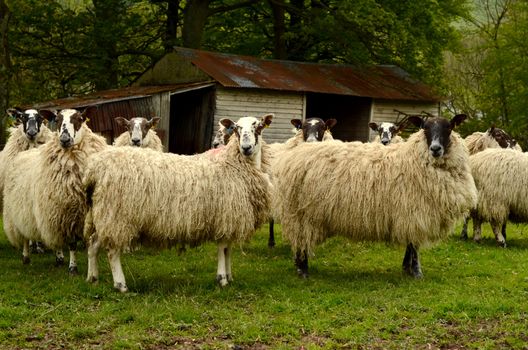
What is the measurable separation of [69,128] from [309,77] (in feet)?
53.7

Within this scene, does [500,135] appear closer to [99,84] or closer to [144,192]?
[144,192]

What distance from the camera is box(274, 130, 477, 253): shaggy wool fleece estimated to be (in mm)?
9375

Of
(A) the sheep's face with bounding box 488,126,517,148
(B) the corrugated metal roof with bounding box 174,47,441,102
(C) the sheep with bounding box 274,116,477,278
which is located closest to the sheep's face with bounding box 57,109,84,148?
Result: (C) the sheep with bounding box 274,116,477,278

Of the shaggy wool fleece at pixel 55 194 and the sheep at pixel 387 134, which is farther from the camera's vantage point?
the sheep at pixel 387 134

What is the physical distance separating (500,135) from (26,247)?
1058 centimetres

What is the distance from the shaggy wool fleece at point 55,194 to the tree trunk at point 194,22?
64.6 feet

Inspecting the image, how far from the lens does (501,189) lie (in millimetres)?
12602

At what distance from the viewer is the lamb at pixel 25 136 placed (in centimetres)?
1165

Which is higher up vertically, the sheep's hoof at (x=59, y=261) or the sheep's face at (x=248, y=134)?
the sheep's face at (x=248, y=134)

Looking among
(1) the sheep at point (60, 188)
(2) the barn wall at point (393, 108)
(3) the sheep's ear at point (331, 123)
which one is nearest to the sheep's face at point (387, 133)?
(3) the sheep's ear at point (331, 123)

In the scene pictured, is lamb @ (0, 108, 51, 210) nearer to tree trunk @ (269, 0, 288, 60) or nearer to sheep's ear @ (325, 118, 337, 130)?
sheep's ear @ (325, 118, 337, 130)

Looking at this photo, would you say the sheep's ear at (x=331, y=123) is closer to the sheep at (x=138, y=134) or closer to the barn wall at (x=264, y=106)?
the sheep at (x=138, y=134)

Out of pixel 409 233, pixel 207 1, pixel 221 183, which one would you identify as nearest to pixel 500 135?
pixel 409 233

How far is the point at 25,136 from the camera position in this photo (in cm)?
1185
